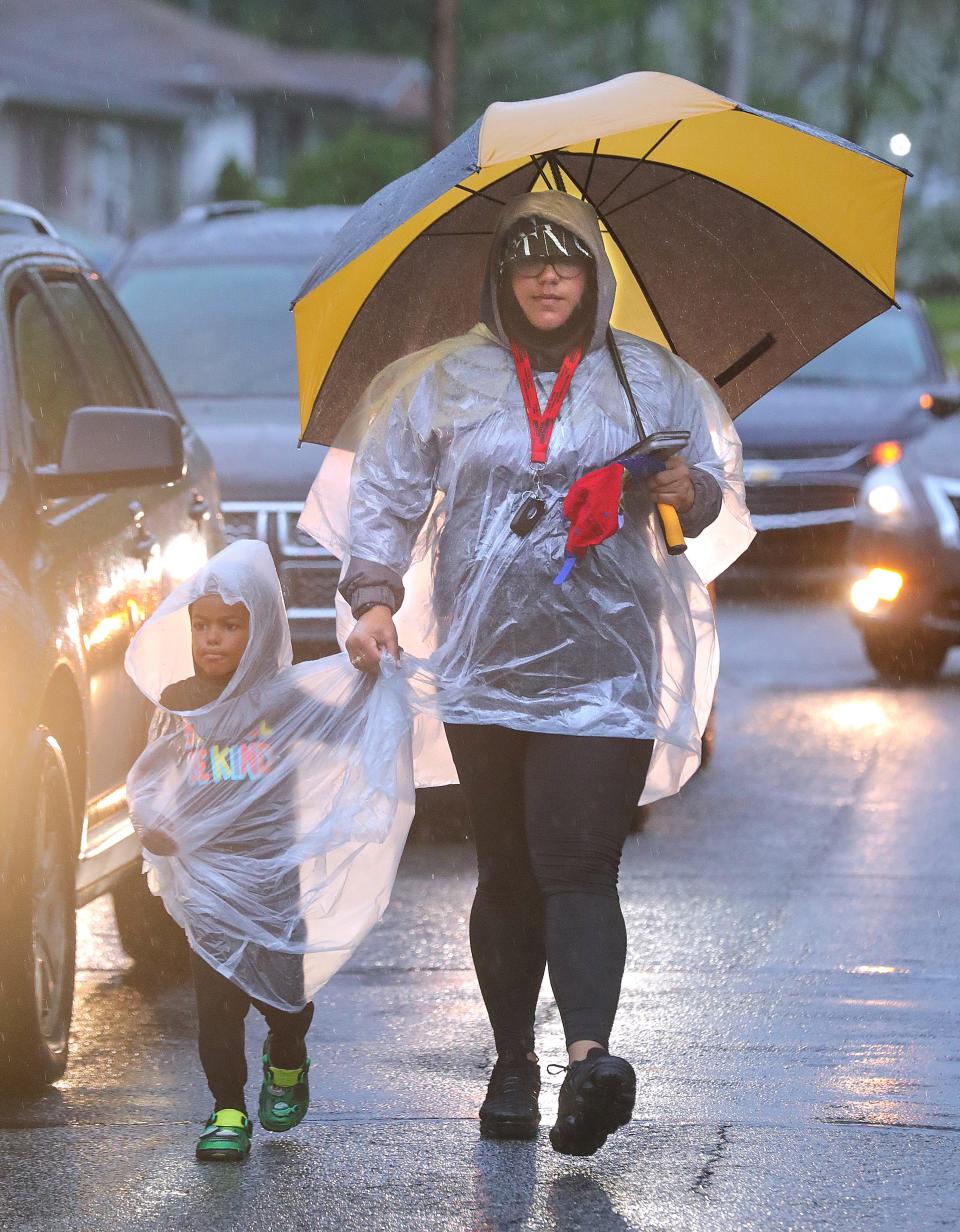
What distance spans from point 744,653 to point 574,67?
178 feet

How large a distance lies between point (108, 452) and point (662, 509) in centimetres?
154

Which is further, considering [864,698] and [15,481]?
[864,698]

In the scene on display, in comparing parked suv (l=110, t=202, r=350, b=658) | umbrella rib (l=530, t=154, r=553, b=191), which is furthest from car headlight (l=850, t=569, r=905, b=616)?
umbrella rib (l=530, t=154, r=553, b=191)

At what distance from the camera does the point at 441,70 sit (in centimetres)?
2747

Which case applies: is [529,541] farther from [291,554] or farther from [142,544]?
[291,554]

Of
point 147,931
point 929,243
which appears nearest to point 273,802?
point 147,931

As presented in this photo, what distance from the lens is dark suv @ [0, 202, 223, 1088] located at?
5.48 meters

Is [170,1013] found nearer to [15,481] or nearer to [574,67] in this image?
[15,481]

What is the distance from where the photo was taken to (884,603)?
12859mm

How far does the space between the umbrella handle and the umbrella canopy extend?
29.6 inches

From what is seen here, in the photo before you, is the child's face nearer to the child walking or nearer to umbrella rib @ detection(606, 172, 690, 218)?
the child walking

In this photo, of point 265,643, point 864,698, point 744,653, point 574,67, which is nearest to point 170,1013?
point 265,643

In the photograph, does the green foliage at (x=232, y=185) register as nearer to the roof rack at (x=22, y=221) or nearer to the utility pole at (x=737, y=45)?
the utility pole at (x=737, y=45)

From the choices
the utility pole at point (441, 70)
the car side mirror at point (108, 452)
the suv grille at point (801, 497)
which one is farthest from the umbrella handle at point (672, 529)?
the utility pole at point (441, 70)
